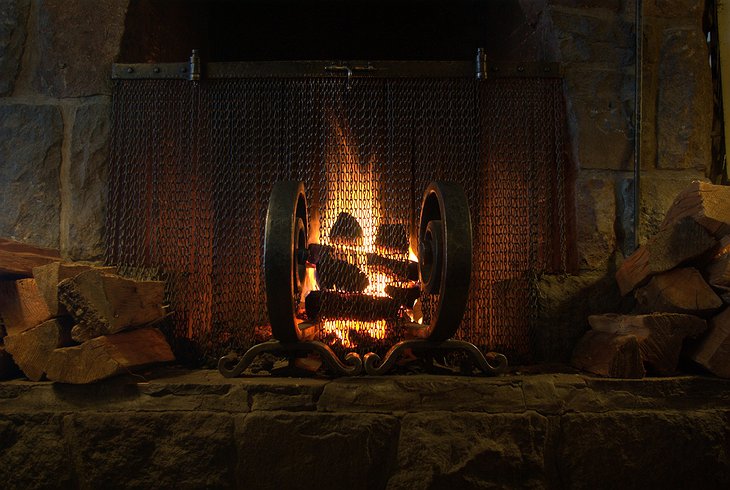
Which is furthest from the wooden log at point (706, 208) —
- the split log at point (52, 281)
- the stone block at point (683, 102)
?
the split log at point (52, 281)

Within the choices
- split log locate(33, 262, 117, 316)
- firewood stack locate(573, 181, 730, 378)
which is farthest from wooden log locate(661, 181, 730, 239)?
split log locate(33, 262, 117, 316)

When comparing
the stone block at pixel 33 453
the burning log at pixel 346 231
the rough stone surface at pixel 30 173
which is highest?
the rough stone surface at pixel 30 173

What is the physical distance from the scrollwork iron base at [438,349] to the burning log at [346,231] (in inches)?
24.2

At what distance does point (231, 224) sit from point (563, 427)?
1.53m

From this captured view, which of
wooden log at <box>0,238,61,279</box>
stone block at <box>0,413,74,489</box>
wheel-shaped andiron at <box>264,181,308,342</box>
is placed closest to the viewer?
wheel-shaped andiron at <box>264,181,308,342</box>

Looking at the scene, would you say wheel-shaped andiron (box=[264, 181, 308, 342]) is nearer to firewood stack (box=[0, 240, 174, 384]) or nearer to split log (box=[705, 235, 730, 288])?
firewood stack (box=[0, 240, 174, 384])

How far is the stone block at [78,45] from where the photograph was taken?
2.25 metres

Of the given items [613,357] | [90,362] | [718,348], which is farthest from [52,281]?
[718,348]

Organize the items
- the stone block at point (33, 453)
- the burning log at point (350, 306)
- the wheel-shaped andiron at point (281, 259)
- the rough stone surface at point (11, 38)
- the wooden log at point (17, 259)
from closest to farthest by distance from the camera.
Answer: the wheel-shaped andiron at point (281, 259), the stone block at point (33, 453), the wooden log at point (17, 259), the burning log at point (350, 306), the rough stone surface at point (11, 38)

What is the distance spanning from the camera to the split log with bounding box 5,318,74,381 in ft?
5.70

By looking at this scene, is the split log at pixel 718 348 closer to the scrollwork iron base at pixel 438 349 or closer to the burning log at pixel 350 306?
the scrollwork iron base at pixel 438 349

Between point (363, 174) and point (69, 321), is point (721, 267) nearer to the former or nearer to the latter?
point (363, 174)

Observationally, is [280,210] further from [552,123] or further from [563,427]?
[552,123]

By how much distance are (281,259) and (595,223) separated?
1.36m
